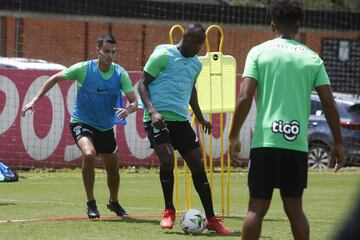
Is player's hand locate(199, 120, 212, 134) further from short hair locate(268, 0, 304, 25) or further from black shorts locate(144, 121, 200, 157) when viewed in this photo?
short hair locate(268, 0, 304, 25)

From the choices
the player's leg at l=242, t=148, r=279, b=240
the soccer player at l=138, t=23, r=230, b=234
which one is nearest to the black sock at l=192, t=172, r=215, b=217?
the soccer player at l=138, t=23, r=230, b=234

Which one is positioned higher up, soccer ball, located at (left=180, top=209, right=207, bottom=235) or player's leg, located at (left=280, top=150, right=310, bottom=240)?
player's leg, located at (left=280, top=150, right=310, bottom=240)

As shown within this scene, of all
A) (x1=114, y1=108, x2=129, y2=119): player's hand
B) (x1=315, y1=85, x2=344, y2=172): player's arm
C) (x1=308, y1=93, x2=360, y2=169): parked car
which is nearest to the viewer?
(x1=315, y1=85, x2=344, y2=172): player's arm

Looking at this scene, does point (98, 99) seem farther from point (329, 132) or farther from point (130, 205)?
point (329, 132)

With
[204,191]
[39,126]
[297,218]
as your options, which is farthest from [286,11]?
[39,126]

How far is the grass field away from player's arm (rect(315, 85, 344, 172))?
1.04m

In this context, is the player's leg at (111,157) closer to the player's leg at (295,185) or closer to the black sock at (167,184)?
the black sock at (167,184)

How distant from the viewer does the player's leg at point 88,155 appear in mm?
10023

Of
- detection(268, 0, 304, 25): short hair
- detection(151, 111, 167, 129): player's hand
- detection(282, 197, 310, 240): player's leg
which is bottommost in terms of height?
detection(282, 197, 310, 240): player's leg

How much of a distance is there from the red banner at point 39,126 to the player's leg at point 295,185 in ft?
40.0

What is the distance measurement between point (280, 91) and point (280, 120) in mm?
197

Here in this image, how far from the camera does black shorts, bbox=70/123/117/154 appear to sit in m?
10.2

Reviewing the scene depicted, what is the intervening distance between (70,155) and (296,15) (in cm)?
1265

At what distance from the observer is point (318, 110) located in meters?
20.0
